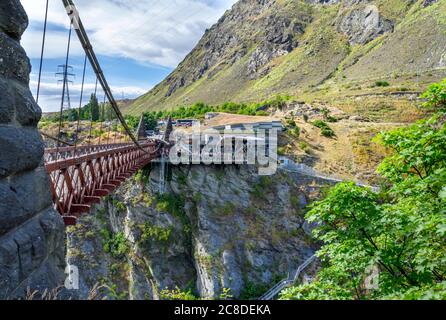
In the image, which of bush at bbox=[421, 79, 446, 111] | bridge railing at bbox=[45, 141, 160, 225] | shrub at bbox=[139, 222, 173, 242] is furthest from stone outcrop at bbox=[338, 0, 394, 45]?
bush at bbox=[421, 79, 446, 111]

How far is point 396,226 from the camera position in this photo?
5895mm

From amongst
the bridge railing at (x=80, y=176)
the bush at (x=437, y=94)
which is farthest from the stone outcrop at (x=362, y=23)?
the bush at (x=437, y=94)

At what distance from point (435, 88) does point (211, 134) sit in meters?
27.6

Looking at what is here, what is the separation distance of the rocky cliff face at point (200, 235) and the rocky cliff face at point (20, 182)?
22825 mm

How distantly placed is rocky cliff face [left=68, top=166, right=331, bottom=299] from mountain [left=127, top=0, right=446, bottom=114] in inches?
1559

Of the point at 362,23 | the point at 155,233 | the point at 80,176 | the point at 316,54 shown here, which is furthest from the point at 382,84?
the point at 362,23

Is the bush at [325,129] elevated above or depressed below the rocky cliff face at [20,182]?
above

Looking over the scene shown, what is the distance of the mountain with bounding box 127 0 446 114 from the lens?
76812 millimetres

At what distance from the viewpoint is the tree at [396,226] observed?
534cm

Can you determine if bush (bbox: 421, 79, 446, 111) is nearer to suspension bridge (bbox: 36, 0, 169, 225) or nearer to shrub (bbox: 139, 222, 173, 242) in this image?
suspension bridge (bbox: 36, 0, 169, 225)

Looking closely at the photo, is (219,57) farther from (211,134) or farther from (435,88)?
(435,88)

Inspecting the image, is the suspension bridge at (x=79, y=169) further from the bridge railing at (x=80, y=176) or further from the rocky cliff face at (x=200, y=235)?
the rocky cliff face at (x=200, y=235)

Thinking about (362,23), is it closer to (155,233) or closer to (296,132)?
(296,132)
